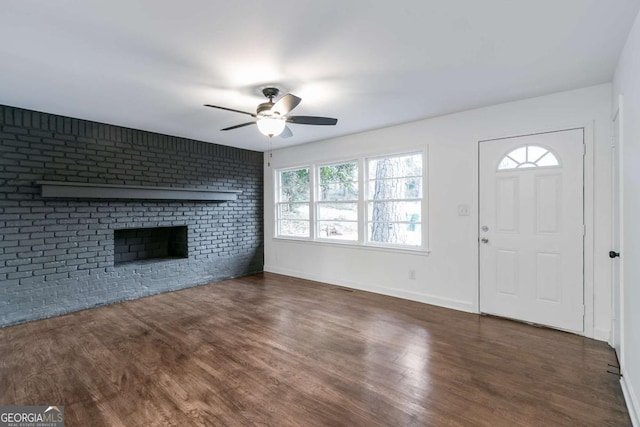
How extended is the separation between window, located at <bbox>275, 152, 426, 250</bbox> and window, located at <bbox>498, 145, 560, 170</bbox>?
3.33ft

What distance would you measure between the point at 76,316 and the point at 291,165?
3.84 metres

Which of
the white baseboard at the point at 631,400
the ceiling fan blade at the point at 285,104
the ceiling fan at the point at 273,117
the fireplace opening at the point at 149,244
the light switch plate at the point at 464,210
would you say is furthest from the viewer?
the fireplace opening at the point at 149,244

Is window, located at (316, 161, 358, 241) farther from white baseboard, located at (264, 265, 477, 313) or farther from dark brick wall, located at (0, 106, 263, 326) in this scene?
dark brick wall, located at (0, 106, 263, 326)

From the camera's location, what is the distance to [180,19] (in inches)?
74.4

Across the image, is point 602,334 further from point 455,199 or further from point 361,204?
point 361,204

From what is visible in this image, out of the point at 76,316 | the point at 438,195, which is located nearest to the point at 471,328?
the point at 438,195

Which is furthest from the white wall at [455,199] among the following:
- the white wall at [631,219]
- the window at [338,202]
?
the white wall at [631,219]

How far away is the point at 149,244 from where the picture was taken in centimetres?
507

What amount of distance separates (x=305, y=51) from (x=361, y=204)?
2.83m

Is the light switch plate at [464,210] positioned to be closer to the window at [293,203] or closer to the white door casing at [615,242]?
the white door casing at [615,242]

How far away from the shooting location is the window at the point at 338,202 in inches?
195

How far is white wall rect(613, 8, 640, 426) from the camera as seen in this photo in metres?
1.79

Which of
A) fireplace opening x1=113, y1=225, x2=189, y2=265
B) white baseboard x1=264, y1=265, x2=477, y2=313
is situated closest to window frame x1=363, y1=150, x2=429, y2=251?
white baseboard x1=264, y1=265, x2=477, y2=313

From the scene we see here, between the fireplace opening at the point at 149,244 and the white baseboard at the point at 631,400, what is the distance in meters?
5.26
